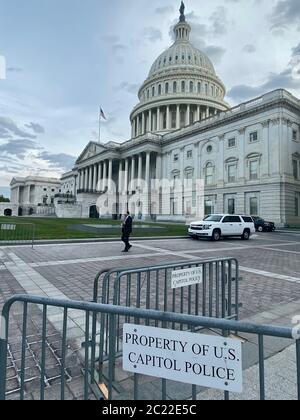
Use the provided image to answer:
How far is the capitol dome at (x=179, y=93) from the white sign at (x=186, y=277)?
69.2 m

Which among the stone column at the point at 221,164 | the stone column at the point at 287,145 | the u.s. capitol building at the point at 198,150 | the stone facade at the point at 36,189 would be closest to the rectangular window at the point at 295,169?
the u.s. capitol building at the point at 198,150

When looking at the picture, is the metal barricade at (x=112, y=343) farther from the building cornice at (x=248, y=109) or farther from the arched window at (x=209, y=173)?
the arched window at (x=209, y=173)

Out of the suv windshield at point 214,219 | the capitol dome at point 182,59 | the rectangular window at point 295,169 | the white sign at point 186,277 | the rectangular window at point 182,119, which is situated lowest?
the white sign at point 186,277

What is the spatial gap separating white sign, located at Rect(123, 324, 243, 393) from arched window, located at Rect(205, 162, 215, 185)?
165 ft

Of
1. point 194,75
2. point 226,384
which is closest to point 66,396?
point 226,384

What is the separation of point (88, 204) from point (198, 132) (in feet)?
111

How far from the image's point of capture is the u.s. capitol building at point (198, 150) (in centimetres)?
3984

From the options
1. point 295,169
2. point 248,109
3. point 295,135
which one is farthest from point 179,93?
point 295,169

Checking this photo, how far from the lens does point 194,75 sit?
7525cm

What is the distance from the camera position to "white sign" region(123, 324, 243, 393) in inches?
70.3

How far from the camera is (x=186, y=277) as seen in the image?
12.9 feet

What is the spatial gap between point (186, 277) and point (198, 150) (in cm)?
5225

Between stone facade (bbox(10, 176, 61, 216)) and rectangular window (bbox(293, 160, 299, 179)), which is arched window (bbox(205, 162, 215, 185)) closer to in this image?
rectangular window (bbox(293, 160, 299, 179))

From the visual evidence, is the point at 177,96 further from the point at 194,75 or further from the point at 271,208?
the point at 271,208
